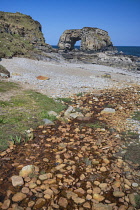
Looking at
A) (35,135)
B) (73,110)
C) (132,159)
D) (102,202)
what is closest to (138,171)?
(132,159)

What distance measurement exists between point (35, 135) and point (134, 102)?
711 centimetres

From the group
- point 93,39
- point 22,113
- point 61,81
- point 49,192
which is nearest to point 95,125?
point 22,113

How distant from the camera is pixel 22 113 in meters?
7.83

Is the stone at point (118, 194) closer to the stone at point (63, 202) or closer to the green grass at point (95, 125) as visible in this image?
the stone at point (63, 202)

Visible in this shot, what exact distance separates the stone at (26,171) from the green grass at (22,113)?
135 centimetres

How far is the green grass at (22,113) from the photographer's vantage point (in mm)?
6185

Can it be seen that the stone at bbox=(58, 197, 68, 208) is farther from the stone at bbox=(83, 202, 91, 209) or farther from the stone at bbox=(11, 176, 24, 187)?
the stone at bbox=(11, 176, 24, 187)

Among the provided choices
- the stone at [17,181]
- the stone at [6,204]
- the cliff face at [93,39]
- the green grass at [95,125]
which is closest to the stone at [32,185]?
the stone at [17,181]

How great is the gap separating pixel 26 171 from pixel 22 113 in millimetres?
3949

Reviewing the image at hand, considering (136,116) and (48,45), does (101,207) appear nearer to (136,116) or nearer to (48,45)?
(136,116)

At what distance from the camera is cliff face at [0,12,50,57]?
31531 mm

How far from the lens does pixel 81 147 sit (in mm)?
5605

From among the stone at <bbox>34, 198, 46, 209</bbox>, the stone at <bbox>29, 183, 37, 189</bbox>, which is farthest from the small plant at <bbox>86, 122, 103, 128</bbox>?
the stone at <bbox>34, 198, 46, 209</bbox>

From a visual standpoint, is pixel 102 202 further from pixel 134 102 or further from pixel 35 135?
pixel 134 102
